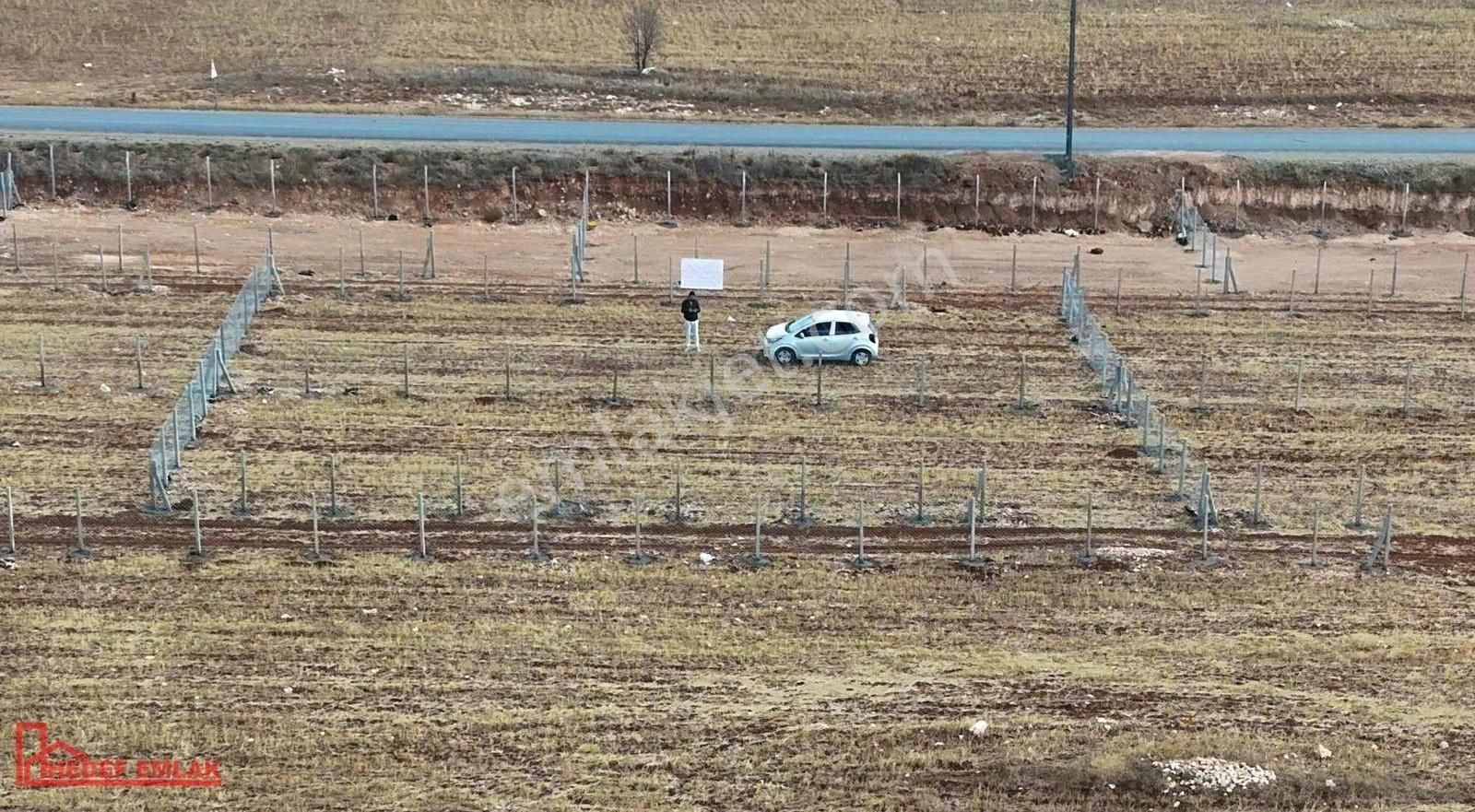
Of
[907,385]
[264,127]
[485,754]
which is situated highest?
[264,127]

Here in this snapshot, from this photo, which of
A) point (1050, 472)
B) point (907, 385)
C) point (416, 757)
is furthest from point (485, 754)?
point (907, 385)

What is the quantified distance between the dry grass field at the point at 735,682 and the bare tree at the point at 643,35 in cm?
4754

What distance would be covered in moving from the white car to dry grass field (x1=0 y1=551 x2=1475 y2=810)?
11854 millimetres

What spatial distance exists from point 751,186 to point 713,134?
727 cm

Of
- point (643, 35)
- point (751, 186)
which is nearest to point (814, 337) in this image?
point (751, 186)

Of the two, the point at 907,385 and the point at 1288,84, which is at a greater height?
the point at 1288,84

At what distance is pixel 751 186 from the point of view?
58.6 metres

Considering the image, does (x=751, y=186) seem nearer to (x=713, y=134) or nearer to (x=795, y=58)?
(x=713, y=134)

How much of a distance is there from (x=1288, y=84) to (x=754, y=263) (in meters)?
30.8

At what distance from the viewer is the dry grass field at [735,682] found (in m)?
22.9

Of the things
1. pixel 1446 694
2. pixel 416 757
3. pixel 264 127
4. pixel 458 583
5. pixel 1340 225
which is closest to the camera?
pixel 416 757

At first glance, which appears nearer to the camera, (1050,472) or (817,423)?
(1050,472)

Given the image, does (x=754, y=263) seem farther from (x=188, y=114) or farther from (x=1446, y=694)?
(x=1446, y=694)

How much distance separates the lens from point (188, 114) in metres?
67.0
